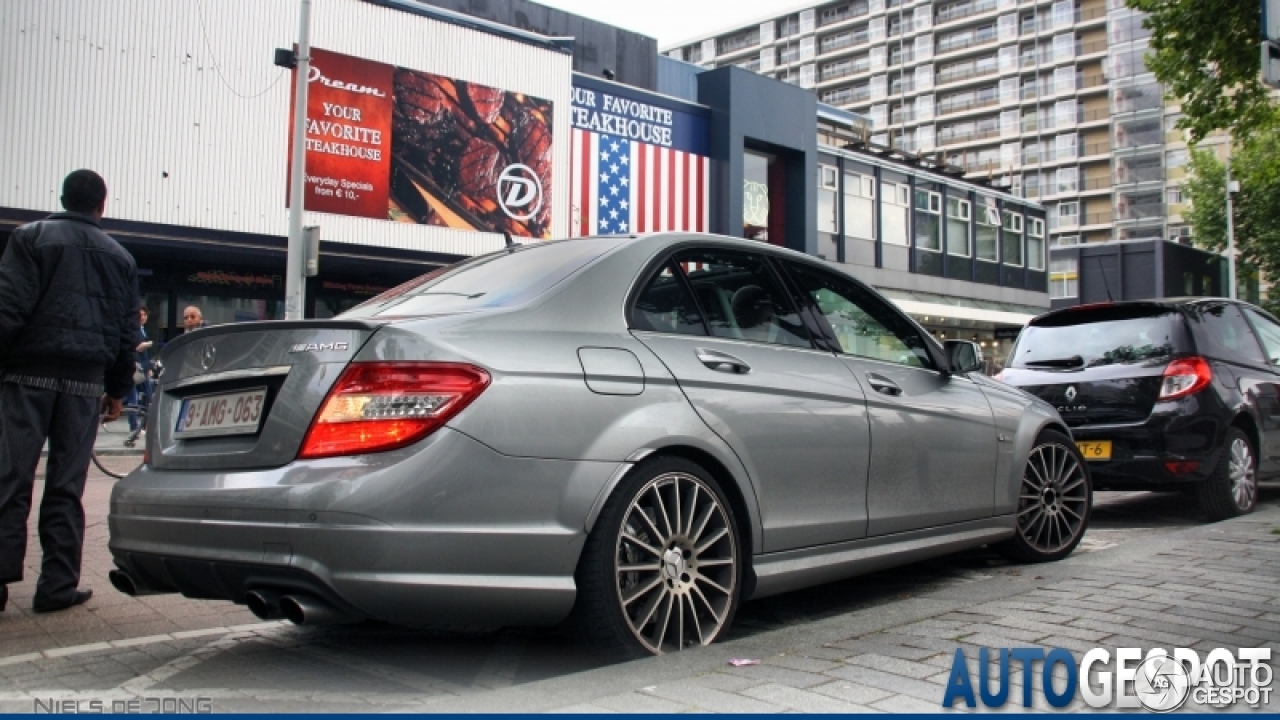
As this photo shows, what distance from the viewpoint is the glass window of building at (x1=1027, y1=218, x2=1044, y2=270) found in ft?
135

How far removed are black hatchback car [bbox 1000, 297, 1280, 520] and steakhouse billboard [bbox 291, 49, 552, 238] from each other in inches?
613

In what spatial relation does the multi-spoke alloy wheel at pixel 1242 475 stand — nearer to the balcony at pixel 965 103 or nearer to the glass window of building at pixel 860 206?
the glass window of building at pixel 860 206

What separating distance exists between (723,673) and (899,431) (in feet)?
5.67

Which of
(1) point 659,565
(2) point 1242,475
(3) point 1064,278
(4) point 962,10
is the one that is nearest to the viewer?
(1) point 659,565

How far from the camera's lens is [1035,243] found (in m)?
41.4

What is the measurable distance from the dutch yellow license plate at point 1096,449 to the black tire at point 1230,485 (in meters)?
0.59

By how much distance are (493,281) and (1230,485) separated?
17.2 ft

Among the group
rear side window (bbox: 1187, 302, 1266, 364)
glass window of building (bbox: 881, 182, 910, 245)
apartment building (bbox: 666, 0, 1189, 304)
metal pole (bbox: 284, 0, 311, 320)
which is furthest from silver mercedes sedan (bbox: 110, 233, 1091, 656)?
apartment building (bbox: 666, 0, 1189, 304)

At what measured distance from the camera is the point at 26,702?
309 cm

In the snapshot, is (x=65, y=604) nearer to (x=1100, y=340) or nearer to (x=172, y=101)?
(x=1100, y=340)

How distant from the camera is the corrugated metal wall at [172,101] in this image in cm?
1725

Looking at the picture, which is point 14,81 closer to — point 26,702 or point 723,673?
point 26,702

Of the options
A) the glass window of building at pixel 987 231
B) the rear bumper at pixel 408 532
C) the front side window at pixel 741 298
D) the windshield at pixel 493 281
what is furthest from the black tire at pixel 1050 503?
the glass window of building at pixel 987 231

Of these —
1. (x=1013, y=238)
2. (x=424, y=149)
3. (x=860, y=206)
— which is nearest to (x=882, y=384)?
(x=424, y=149)
